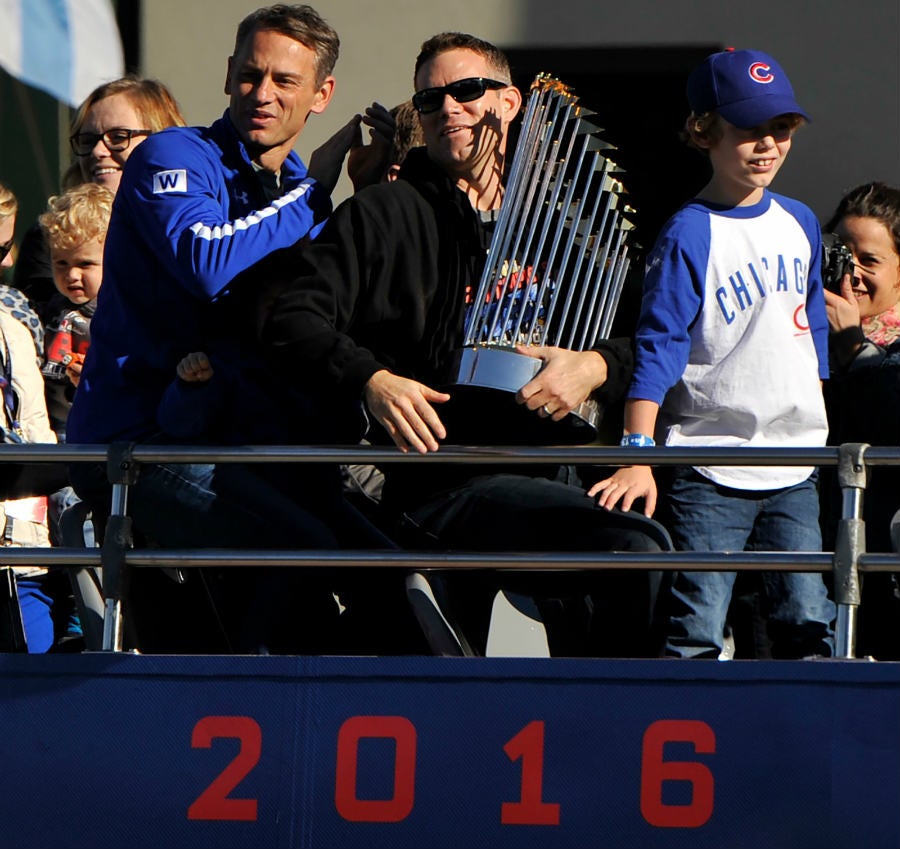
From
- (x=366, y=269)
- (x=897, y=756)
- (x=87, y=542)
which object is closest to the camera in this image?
(x=897, y=756)

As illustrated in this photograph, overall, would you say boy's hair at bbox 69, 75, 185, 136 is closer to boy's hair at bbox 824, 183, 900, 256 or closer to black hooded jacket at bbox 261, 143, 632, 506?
black hooded jacket at bbox 261, 143, 632, 506

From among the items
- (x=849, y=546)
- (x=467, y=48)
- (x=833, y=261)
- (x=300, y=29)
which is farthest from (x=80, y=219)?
(x=849, y=546)

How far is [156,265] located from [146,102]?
1206 mm

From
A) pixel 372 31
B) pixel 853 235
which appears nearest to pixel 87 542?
pixel 853 235

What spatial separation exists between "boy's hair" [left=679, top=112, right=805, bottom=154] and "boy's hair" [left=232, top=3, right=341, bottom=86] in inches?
34.8

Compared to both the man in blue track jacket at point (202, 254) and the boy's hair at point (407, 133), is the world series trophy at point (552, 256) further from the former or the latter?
the boy's hair at point (407, 133)

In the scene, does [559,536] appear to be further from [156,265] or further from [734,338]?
[156,265]

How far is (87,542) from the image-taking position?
4.10 m

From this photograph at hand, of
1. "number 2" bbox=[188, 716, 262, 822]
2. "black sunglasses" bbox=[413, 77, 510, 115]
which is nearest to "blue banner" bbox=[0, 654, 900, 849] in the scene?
"number 2" bbox=[188, 716, 262, 822]

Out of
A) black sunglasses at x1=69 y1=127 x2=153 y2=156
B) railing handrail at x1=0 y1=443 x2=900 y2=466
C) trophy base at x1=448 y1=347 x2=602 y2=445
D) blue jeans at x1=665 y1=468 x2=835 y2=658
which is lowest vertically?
blue jeans at x1=665 y1=468 x2=835 y2=658

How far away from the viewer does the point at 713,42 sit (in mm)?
7227

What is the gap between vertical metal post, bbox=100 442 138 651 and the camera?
140 inches

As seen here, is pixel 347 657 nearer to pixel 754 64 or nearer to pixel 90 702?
pixel 90 702

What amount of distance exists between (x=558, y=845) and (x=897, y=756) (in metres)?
0.71
